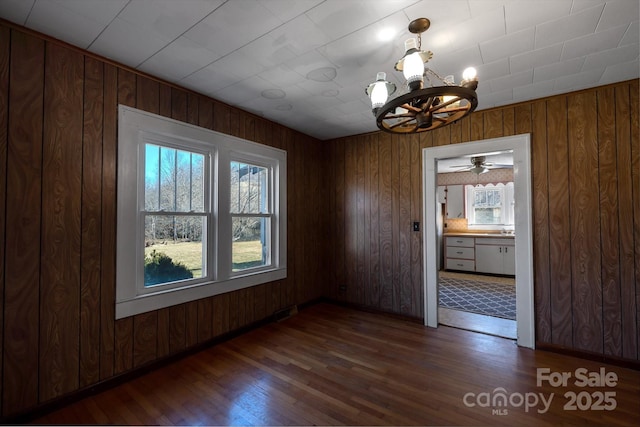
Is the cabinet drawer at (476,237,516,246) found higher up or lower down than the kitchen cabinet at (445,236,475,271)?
higher up

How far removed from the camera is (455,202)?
7078 mm

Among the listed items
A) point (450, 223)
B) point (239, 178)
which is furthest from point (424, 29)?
point (450, 223)

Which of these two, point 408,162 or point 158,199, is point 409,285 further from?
point 158,199

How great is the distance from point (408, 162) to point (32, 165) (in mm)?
3592

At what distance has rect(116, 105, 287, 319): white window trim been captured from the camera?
226cm

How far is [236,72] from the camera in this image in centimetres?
237

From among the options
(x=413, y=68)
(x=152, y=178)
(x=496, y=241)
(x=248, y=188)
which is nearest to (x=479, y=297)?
(x=496, y=241)

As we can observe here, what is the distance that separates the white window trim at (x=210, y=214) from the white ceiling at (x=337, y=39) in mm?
480

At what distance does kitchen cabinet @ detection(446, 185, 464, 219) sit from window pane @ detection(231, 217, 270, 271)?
5326 mm

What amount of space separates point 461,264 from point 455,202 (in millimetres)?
1613

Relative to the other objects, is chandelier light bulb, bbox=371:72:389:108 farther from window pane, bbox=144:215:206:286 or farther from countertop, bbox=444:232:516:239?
countertop, bbox=444:232:516:239

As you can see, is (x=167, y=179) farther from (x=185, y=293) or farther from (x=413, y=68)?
(x=413, y=68)

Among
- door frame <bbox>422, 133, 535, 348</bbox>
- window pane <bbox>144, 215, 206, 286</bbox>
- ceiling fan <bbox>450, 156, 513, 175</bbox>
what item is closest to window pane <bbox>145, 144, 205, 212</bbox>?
window pane <bbox>144, 215, 206, 286</bbox>

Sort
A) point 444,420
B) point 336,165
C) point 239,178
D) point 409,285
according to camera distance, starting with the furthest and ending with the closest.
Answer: point 336,165
point 409,285
point 239,178
point 444,420
